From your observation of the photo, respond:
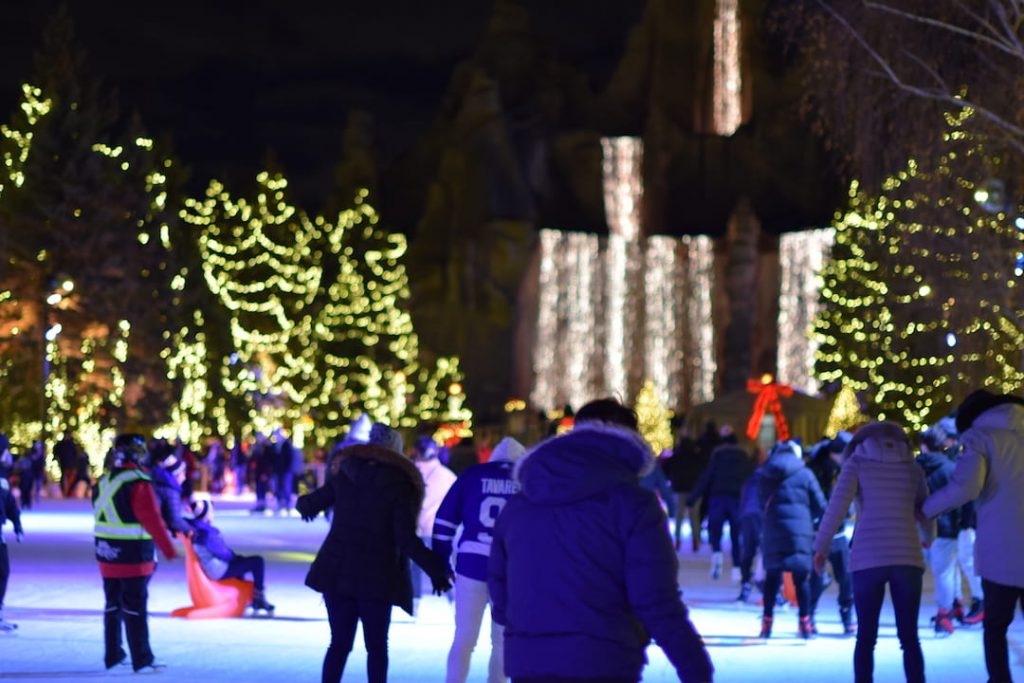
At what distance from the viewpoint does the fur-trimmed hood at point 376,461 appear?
31.2 feet

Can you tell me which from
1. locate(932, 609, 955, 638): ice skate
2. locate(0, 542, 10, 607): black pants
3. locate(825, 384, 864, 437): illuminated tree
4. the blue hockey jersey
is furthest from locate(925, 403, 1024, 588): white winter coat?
locate(825, 384, 864, 437): illuminated tree

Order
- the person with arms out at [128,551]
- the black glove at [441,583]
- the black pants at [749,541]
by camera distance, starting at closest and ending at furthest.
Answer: the black glove at [441,583]
the person with arms out at [128,551]
the black pants at [749,541]

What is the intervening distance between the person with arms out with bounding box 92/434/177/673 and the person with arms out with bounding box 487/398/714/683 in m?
5.90

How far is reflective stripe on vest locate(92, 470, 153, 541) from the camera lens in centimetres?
1148

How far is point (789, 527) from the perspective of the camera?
14125 mm

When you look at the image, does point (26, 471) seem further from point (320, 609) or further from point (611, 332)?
point (611, 332)

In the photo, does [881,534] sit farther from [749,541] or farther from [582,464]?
[749,541]

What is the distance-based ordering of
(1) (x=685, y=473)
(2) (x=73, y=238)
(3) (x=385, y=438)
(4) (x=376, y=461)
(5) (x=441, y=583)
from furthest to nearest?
(2) (x=73, y=238) < (1) (x=685, y=473) < (3) (x=385, y=438) < (4) (x=376, y=461) < (5) (x=441, y=583)

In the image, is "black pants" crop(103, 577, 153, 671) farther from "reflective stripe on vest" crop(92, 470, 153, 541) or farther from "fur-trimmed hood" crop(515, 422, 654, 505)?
"fur-trimmed hood" crop(515, 422, 654, 505)

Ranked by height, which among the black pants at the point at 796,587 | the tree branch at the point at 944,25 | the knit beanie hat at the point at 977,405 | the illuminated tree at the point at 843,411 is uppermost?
the tree branch at the point at 944,25

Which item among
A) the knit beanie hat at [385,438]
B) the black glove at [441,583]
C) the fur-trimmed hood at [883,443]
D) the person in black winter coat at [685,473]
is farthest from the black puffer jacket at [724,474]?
the black glove at [441,583]

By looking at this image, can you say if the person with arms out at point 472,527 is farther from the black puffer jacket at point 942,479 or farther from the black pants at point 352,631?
the black puffer jacket at point 942,479

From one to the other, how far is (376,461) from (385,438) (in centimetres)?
41

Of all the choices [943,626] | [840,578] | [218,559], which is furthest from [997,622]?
[218,559]
